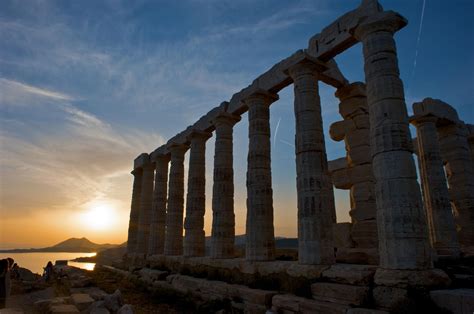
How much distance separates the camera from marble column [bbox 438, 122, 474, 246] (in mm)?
19188

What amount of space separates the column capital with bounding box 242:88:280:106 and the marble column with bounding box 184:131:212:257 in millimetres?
5747

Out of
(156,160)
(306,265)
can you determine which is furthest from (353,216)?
(156,160)

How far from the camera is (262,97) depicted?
16.7 m

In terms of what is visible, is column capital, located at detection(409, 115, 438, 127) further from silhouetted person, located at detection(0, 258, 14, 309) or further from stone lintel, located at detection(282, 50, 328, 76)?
silhouetted person, located at detection(0, 258, 14, 309)

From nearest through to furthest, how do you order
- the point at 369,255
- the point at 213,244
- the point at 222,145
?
the point at 369,255, the point at 213,244, the point at 222,145

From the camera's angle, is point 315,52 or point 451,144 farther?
point 451,144

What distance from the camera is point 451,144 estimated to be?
65.4 ft

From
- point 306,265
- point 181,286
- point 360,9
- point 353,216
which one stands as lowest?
point 181,286

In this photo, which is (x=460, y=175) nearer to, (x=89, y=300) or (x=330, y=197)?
(x=330, y=197)

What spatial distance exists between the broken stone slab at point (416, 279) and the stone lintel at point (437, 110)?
12.2 meters

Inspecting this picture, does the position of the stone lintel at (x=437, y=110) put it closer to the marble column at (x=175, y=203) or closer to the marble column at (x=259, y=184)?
the marble column at (x=259, y=184)

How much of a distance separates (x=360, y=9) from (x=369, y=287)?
936 centimetres

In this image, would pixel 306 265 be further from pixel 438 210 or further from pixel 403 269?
pixel 438 210

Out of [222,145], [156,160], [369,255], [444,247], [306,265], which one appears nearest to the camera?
[306,265]
